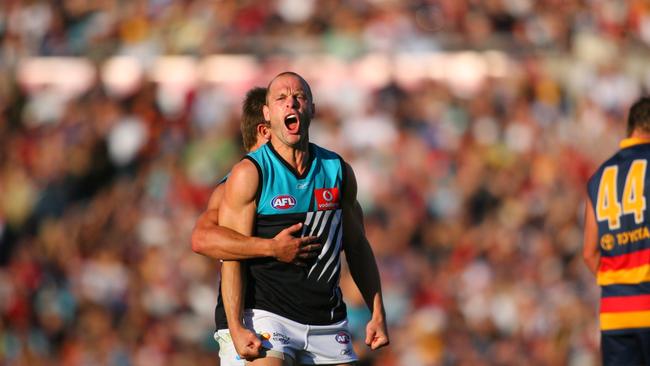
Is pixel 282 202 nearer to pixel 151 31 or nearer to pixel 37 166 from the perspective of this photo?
pixel 37 166

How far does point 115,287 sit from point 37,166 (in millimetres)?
1800

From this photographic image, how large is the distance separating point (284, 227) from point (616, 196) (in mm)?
2459

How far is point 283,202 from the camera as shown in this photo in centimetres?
568

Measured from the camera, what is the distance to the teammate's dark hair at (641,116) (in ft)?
23.6

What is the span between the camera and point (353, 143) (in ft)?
45.4

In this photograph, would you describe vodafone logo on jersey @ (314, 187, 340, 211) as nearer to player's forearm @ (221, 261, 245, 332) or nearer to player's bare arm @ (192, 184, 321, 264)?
player's bare arm @ (192, 184, 321, 264)

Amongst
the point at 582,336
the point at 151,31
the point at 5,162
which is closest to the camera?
the point at 582,336

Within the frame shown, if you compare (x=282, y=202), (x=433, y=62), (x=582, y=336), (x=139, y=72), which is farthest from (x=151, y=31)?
(x=282, y=202)

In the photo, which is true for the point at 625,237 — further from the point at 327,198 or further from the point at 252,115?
the point at 252,115

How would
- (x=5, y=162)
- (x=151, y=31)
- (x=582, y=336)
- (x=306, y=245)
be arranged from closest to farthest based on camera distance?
(x=306, y=245), (x=582, y=336), (x=5, y=162), (x=151, y=31)

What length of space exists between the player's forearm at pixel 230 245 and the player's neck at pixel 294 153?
0.43 m

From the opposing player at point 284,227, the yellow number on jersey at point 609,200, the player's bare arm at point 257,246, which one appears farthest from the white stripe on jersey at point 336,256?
the yellow number on jersey at point 609,200

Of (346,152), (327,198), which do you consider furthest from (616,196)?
(346,152)

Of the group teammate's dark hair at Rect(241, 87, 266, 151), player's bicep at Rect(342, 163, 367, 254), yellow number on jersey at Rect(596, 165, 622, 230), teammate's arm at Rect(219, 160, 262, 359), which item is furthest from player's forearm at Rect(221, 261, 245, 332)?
yellow number on jersey at Rect(596, 165, 622, 230)
